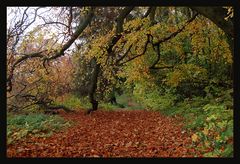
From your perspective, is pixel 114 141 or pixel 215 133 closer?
pixel 215 133

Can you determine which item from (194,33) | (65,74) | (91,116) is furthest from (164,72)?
(65,74)

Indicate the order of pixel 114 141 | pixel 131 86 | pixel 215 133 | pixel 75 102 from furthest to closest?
pixel 131 86 < pixel 75 102 < pixel 114 141 < pixel 215 133

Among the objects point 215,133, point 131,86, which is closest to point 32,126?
point 215,133

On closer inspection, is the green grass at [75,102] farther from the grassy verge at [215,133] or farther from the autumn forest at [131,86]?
the grassy verge at [215,133]

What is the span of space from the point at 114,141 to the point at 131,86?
8.71 m

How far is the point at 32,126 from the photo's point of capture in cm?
898

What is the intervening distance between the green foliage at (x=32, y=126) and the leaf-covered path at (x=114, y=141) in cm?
22

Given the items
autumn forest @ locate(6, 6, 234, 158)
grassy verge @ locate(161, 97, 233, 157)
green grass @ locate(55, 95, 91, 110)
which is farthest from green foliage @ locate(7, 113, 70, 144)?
green grass @ locate(55, 95, 91, 110)

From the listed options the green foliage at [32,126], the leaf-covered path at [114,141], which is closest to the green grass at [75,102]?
the leaf-covered path at [114,141]

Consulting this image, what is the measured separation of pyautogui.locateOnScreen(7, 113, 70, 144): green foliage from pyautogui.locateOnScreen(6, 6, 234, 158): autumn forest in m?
0.03

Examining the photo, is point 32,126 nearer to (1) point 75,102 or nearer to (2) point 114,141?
(2) point 114,141

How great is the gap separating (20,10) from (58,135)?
18.0 feet

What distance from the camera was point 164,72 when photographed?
1406cm

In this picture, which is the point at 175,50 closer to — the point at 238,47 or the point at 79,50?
the point at 79,50
